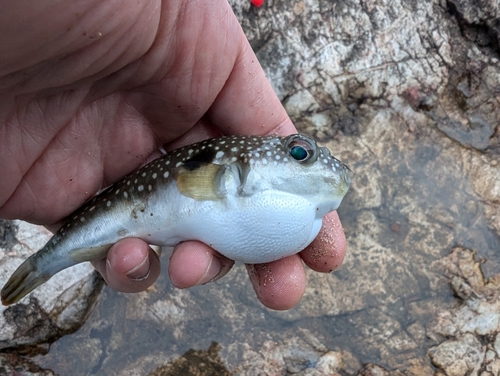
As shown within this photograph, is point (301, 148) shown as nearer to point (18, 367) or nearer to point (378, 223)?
point (378, 223)

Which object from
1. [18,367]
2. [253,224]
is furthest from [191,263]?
[18,367]

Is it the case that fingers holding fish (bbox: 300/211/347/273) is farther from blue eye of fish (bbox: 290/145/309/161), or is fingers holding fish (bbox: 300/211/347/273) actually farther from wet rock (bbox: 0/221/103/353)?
wet rock (bbox: 0/221/103/353)

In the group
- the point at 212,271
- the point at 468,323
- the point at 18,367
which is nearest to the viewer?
the point at 212,271

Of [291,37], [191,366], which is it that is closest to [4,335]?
[191,366]

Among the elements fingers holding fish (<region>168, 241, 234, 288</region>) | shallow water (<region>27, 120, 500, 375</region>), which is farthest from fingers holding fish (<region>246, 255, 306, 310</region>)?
shallow water (<region>27, 120, 500, 375</region>)

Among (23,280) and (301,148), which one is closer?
(301,148)

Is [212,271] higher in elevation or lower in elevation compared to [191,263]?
lower
